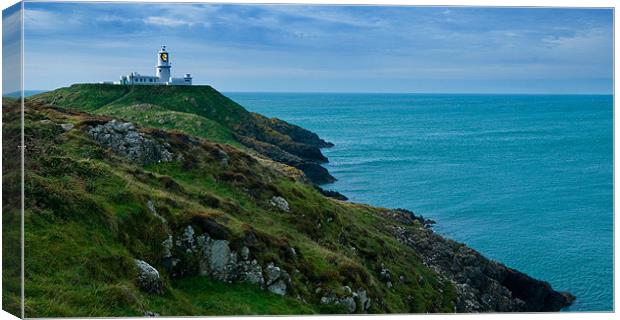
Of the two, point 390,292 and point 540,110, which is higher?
point 540,110

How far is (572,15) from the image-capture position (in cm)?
2111

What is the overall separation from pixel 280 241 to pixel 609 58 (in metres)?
14.4

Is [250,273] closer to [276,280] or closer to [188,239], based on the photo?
[276,280]

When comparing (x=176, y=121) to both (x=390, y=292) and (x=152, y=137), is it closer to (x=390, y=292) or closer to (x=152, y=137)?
(x=152, y=137)

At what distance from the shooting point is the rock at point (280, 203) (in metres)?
29.1

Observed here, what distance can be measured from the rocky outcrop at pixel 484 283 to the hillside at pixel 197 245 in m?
0.10

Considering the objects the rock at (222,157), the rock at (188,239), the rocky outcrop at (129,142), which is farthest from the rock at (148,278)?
the rock at (222,157)

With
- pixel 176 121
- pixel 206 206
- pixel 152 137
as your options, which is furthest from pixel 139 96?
pixel 206 206

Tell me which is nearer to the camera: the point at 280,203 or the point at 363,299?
the point at 363,299

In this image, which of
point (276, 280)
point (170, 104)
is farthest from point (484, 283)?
point (170, 104)

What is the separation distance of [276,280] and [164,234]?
4.23 metres

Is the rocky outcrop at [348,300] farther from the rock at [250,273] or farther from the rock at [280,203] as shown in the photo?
the rock at [280,203]

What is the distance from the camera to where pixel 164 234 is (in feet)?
63.0

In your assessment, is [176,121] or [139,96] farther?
[139,96]
